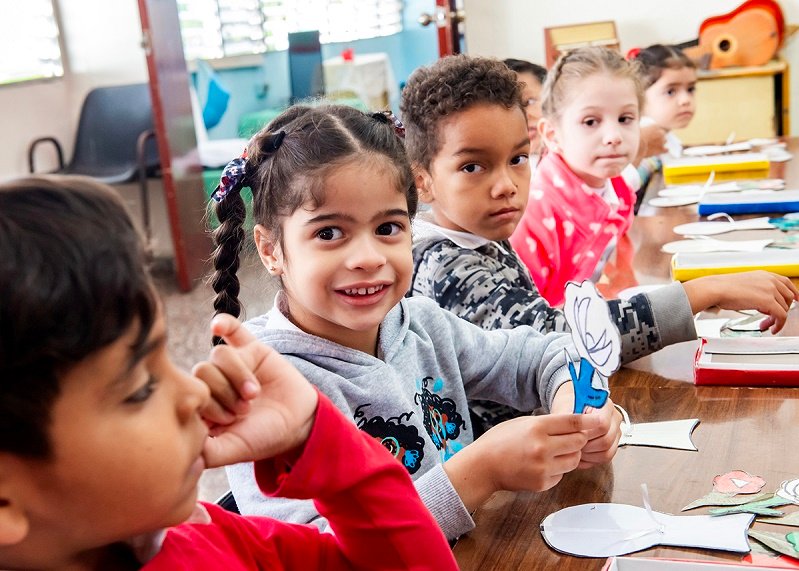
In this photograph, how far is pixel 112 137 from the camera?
534 cm

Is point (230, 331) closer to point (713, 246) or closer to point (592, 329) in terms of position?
point (592, 329)

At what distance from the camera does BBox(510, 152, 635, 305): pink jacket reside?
2.00 meters

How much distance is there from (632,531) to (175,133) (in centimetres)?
421

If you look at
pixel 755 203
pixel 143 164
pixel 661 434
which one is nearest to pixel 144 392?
pixel 661 434

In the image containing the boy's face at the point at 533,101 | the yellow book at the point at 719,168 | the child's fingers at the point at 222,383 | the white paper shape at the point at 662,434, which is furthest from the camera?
the boy's face at the point at 533,101

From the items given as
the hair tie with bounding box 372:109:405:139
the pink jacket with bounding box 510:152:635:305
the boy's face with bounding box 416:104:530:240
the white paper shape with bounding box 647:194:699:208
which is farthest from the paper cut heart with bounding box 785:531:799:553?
the white paper shape with bounding box 647:194:699:208

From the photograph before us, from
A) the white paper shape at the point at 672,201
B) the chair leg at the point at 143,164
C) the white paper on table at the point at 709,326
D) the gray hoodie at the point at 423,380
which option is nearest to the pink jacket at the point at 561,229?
the white paper shape at the point at 672,201

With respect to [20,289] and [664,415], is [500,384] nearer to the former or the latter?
[664,415]

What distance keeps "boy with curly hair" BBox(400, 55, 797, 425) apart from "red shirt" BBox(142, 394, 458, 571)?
2.06 feet

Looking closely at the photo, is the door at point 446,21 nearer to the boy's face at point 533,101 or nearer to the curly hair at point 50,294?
the boy's face at point 533,101

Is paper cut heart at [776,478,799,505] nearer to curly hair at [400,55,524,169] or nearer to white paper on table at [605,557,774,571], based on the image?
white paper on table at [605,557,774,571]

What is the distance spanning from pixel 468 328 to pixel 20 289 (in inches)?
32.7

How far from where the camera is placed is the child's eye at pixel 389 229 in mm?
1143

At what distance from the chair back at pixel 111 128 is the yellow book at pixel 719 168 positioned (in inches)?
126
